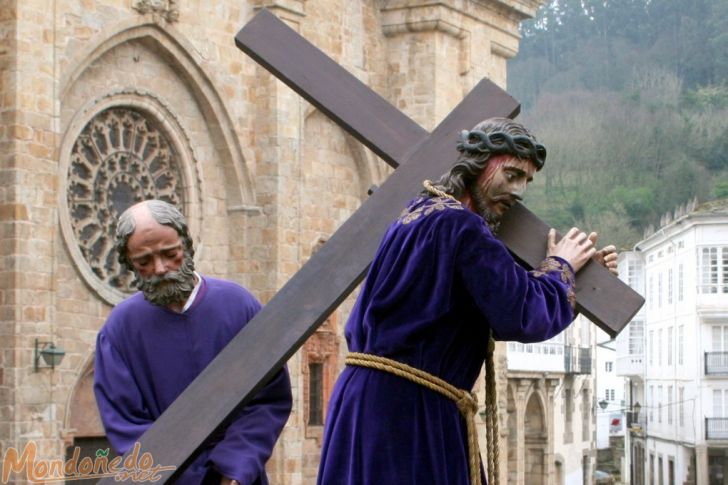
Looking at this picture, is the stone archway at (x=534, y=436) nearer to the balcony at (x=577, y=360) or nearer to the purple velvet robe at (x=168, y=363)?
the balcony at (x=577, y=360)

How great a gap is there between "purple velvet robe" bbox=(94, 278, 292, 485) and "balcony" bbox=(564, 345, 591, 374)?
4420 cm

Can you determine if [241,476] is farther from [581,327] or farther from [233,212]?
Answer: [581,327]

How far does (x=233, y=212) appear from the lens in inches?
866

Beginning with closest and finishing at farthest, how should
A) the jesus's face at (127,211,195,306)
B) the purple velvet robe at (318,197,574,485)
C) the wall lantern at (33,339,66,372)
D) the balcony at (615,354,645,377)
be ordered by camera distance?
the purple velvet robe at (318,197,574,485) < the jesus's face at (127,211,195,306) < the wall lantern at (33,339,66,372) < the balcony at (615,354,645,377)

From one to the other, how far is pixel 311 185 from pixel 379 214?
17.8 metres

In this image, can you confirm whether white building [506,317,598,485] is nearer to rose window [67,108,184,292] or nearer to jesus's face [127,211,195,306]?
rose window [67,108,184,292]

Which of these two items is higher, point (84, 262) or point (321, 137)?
point (321, 137)

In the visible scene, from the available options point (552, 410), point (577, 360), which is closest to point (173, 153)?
point (552, 410)

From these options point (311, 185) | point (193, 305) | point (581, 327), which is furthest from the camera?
point (581, 327)

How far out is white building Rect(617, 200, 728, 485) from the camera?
53.2 m

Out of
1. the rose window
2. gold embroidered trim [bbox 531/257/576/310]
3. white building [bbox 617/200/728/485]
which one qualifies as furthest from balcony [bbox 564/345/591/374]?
gold embroidered trim [bbox 531/257/576/310]

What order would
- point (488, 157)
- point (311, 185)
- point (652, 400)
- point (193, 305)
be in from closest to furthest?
point (488, 157) < point (193, 305) < point (311, 185) < point (652, 400)

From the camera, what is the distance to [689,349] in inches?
2133

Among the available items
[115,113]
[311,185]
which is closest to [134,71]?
[115,113]
